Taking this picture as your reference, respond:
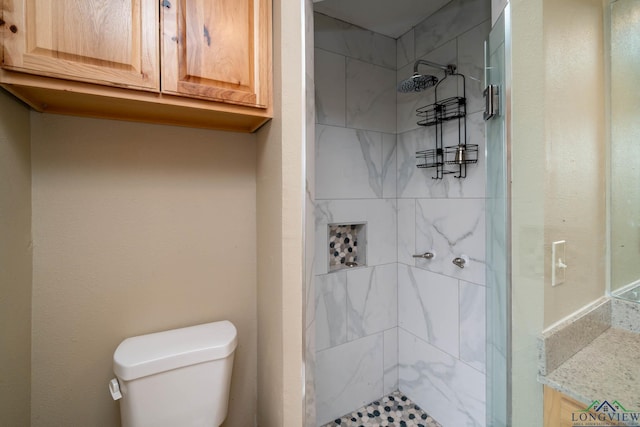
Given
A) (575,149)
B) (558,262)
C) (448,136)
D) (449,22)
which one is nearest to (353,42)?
(449,22)

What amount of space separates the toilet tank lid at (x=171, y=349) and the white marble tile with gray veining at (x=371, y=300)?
35.5 inches

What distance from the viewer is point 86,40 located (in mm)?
843

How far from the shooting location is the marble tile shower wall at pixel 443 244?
155cm

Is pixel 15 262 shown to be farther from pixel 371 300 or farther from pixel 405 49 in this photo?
pixel 405 49

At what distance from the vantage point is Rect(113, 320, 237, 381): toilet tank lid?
0.98 meters

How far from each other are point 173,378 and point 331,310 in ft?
3.23

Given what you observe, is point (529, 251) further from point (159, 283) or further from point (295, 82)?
point (159, 283)

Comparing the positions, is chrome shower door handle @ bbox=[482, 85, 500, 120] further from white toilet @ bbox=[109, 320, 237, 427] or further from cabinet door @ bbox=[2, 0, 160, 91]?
white toilet @ bbox=[109, 320, 237, 427]

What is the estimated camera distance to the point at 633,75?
111cm

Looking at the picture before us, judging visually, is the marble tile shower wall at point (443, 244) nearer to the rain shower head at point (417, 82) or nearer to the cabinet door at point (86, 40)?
the rain shower head at point (417, 82)

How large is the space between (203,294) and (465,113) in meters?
1.70

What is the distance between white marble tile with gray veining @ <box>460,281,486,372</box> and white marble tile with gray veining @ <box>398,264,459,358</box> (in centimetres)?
4

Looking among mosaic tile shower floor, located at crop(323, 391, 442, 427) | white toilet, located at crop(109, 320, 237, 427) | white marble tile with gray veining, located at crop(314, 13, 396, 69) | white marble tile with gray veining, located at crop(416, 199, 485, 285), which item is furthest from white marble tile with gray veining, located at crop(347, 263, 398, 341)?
white marble tile with gray veining, located at crop(314, 13, 396, 69)

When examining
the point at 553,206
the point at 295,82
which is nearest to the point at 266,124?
the point at 295,82
